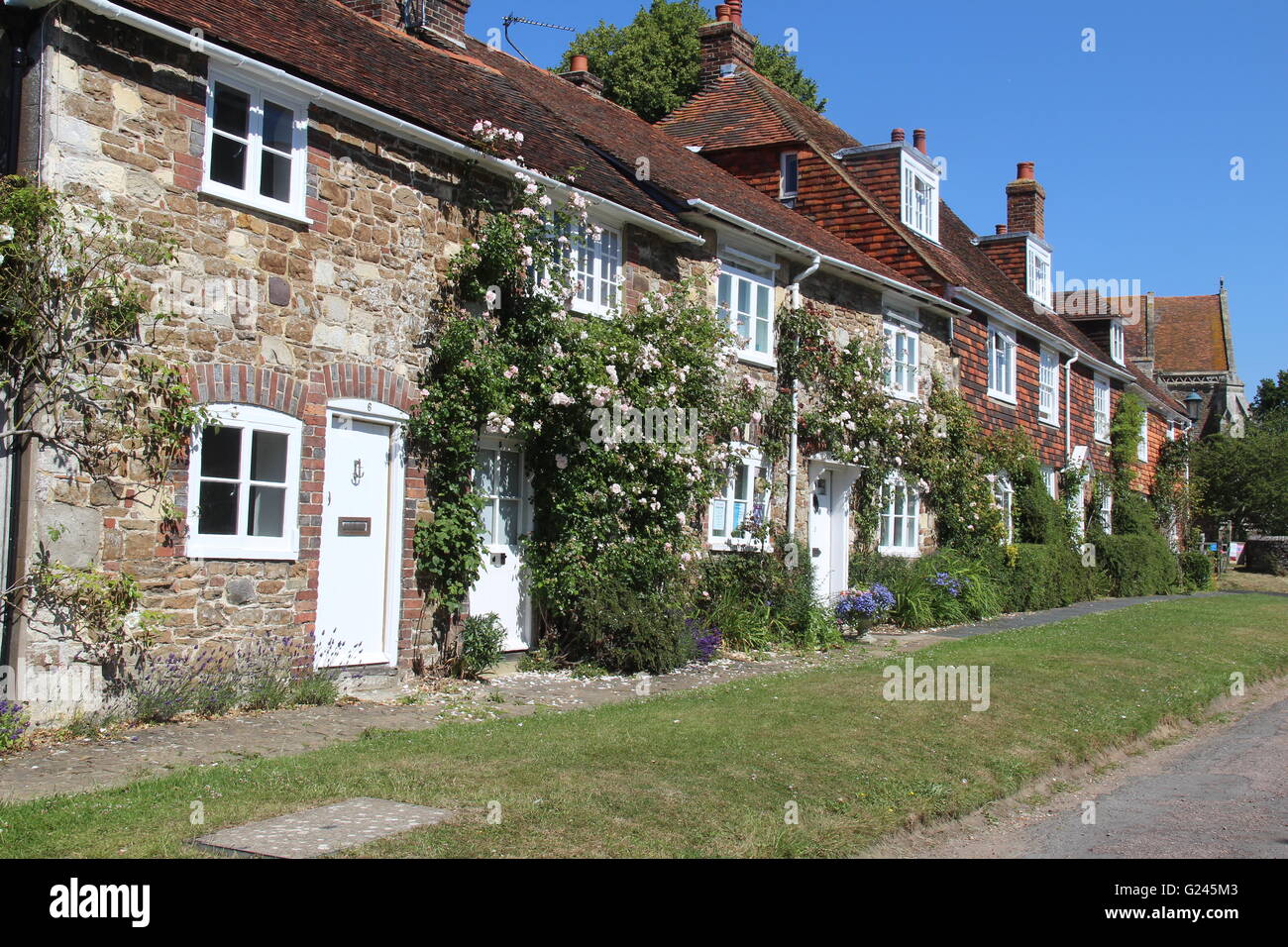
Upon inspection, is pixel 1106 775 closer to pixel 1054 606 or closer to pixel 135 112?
pixel 135 112

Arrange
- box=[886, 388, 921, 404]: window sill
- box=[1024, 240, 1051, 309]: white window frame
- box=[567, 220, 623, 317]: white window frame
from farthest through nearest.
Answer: box=[1024, 240, 1051, 309]: white window frame, box=[886, 388, 921, 404]: window sill, box=[567, 220, 623, 317]: white window frame

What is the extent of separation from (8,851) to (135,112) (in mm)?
5868

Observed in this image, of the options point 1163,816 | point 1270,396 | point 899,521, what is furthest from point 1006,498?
point 1270,396

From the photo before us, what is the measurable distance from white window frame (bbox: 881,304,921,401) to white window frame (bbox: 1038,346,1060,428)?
21.4 feet

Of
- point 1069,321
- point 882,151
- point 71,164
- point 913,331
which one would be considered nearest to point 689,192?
point 913,331

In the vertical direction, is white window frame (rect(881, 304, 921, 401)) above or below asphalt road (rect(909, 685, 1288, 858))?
above

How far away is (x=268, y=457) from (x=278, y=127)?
2867 millimetres

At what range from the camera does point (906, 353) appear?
20828 mm

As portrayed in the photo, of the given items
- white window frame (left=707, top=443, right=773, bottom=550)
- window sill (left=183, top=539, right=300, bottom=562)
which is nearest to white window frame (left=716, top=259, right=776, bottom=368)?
white window frame (left=707, top=443, right=773, bottom=550)

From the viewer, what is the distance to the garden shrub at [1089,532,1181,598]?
2614 centimetres

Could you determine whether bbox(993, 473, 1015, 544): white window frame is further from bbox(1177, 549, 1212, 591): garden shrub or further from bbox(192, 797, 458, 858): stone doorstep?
bbox(192, 797, 458, 858): stone doorstep

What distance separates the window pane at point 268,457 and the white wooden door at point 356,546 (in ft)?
1.46

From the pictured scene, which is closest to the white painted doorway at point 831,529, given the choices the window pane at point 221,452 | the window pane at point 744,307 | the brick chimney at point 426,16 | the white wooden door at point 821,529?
the white wooden door at point 821,529

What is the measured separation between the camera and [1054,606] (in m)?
23.1
